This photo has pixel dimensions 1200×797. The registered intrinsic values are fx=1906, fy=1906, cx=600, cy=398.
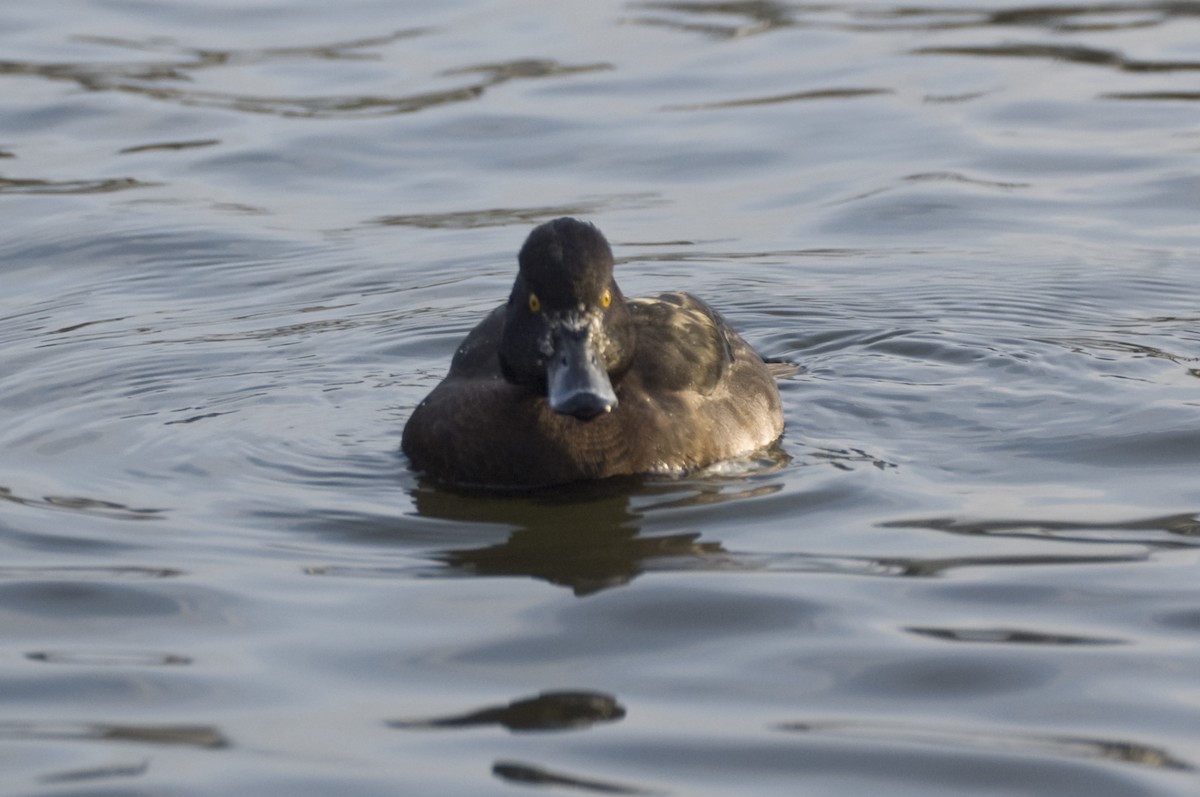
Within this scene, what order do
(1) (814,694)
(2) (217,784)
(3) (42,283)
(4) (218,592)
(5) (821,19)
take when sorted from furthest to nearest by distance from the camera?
(5) (821,19) < (3) (42,283) < (4) (218,592) < (1) (814,694) < (2) (217,784)

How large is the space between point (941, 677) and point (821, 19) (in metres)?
13.8

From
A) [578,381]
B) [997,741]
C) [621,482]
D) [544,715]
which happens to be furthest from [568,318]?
[997,741]

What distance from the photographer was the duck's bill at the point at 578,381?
7086 millimetres

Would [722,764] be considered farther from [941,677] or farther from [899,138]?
[899,138]

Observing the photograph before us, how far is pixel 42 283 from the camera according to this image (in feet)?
37.6

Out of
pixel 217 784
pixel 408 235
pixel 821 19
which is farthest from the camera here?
pixel 821 19

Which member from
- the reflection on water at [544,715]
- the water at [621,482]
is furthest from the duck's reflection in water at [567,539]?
the reflection on water at [544,715]

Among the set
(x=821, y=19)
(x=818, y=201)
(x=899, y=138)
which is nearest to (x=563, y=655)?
(x=818, y=201)

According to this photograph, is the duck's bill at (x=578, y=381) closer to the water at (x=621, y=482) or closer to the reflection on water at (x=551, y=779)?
the water at (x=621, y=482)

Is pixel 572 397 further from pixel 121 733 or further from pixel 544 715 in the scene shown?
pixel 121 733

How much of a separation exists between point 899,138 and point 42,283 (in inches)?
254

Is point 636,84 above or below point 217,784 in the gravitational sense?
above

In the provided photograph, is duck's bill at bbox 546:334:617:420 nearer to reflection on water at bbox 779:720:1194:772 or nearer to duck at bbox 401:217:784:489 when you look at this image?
duck at bbox 401:217:784:489

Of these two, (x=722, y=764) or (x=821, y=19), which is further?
(x=821, y=19)
